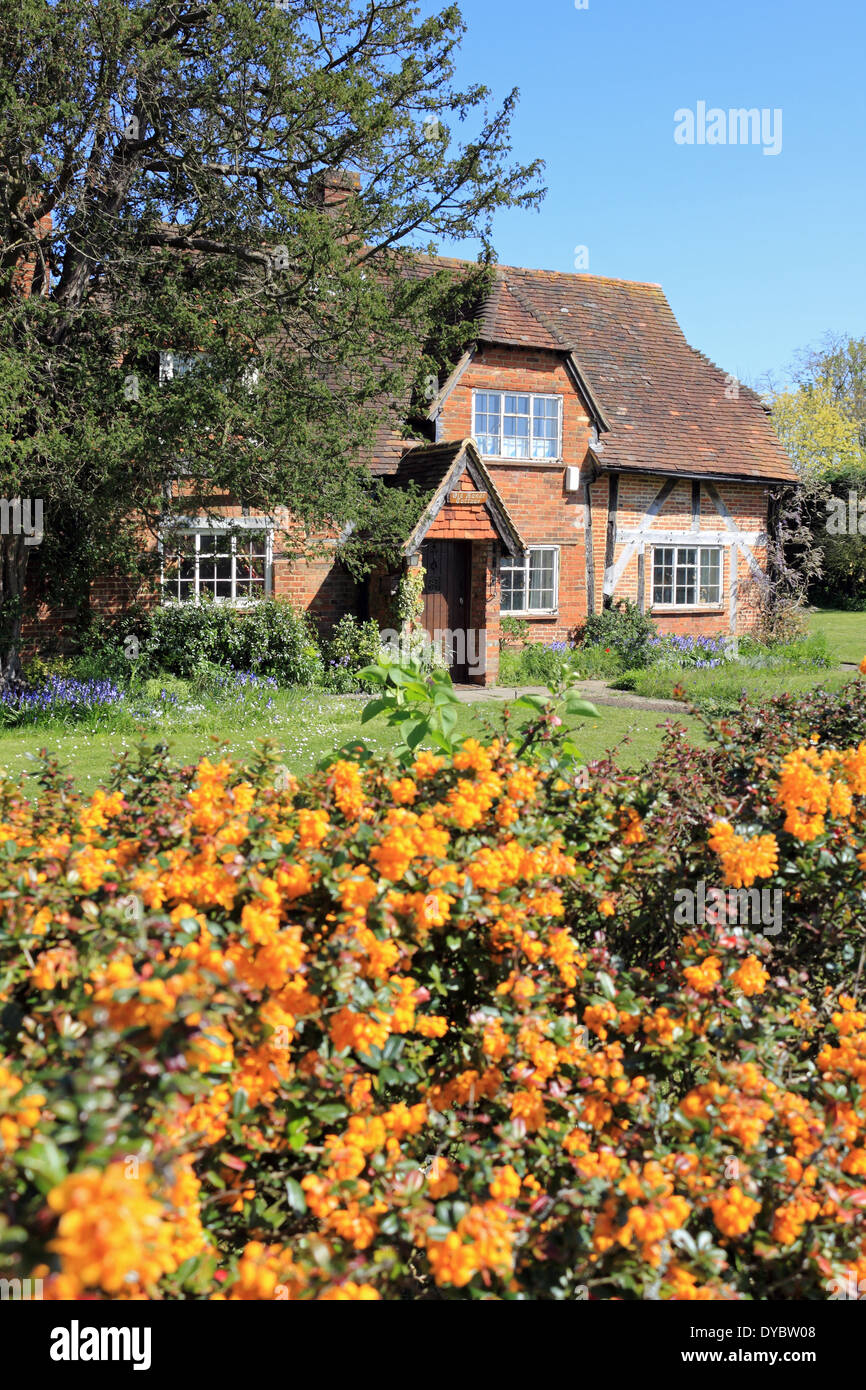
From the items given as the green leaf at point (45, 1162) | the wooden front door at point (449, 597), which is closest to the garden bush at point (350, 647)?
the wooden front door at point (449, 597)

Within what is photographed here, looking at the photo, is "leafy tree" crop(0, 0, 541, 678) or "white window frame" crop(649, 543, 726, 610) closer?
"leafy tree" crop(0, 0, 541, 678)

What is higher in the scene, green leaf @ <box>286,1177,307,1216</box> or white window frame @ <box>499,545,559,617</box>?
white window frame @ <box>499,545,559,617</box>

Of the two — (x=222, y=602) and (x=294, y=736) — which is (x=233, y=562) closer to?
(x=222, y=602)

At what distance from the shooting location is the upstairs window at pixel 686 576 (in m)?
21.9

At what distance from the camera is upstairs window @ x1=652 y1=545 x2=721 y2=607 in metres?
21.9

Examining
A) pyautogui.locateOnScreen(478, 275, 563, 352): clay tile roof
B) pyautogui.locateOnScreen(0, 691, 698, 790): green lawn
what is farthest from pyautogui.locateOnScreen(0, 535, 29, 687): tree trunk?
pyautogui.locateOnScreen(478, 275, 563, 352): clay tile roof

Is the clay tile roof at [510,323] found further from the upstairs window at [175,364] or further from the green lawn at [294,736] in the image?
the green lawn at [294,736]

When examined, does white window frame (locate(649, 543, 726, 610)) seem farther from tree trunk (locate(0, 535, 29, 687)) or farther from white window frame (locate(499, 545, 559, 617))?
tree trunk (locate(0, 535, 29, 687))

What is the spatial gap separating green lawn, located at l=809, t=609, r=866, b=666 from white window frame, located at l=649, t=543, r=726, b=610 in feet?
7.81

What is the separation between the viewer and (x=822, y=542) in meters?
31.9

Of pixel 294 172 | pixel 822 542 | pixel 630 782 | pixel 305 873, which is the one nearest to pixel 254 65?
pixel 294 172

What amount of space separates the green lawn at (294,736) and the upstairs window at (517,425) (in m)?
6.41

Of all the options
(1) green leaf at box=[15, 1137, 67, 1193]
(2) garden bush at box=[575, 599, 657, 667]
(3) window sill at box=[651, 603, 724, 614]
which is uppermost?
(3) window sill at box=[651, 603, 724, 614]

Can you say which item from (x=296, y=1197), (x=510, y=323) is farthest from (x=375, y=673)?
(x=510, y=323)
